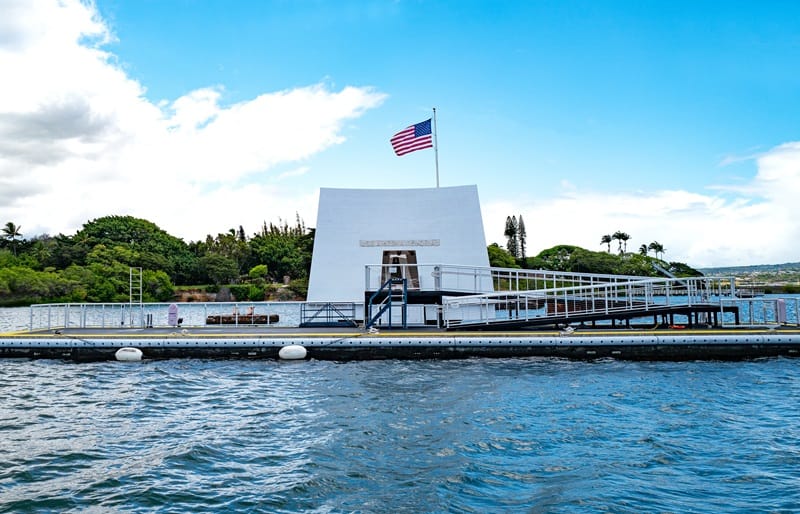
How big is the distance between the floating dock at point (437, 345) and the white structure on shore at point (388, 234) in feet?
15.2

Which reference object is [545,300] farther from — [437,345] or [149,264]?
[149,264]

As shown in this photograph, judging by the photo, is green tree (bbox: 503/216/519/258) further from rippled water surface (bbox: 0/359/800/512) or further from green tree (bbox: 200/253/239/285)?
rippled water surface (bbox: 0/359/800/512)

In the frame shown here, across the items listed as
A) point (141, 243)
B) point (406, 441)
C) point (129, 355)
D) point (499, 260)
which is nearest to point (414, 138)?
point (129, 355)

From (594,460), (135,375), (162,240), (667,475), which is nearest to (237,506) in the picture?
(594,460)

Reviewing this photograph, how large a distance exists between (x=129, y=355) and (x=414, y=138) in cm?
1395

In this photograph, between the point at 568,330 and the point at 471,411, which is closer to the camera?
the point at 471,411

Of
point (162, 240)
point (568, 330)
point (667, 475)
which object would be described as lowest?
point (667, 475)

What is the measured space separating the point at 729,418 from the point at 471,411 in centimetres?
467

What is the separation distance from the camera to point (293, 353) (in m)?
16.9

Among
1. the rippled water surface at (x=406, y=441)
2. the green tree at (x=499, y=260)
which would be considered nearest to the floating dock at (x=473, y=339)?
the rippled water surface at (x=406, y=441)

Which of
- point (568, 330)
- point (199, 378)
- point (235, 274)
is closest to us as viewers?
point (199, 378)

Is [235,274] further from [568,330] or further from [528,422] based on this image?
[528,422]

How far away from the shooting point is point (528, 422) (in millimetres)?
9875

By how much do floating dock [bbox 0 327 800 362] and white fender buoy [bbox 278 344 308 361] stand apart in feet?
0.32
